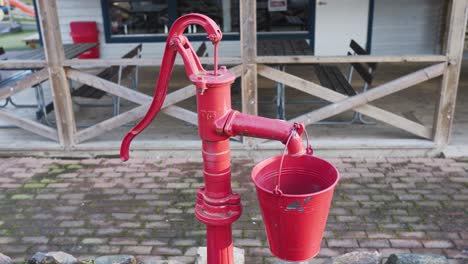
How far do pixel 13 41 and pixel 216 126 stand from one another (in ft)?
50.7

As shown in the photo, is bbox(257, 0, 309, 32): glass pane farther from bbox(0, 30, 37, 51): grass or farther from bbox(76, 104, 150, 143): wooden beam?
bbox(0, 30, 37, 51): grass

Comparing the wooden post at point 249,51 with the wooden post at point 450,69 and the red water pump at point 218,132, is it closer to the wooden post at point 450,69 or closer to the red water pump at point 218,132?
the wooden post at point 450,69

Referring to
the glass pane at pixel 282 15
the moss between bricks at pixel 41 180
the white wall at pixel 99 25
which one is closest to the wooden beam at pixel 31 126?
the moss between bricks at pixel 41 180

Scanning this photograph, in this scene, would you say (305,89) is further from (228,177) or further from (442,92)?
(228,177)

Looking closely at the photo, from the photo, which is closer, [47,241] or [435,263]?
[435,263]

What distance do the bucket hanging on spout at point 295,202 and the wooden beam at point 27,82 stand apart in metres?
3.14

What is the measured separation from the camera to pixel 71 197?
4031 millimetres

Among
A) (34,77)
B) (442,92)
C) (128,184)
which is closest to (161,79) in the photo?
(128,184)

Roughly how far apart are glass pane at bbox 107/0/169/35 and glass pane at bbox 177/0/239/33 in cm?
36

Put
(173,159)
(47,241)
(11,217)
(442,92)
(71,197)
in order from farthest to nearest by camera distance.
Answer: (173,159)
(442,92)
(71,197)
(11,217)
(47,241)

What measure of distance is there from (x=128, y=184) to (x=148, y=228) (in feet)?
2.75

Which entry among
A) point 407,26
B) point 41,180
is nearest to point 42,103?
point 41,180

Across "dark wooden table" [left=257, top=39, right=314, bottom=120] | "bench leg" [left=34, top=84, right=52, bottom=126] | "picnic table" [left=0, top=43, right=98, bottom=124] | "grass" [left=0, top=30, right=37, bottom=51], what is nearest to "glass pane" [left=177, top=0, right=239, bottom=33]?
"dark wooden table" [left=257, top=39, right=314, bottom=120]

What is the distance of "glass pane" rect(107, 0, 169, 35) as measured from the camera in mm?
8500
